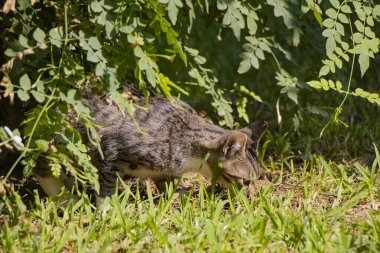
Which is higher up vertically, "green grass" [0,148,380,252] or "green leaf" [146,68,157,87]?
"green leaf" [146,68,157,87]

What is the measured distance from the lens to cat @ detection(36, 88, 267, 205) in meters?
6.47

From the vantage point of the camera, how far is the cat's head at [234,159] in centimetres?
642

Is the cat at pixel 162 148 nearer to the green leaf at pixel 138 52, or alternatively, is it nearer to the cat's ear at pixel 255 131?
the cat's ear at pixel 255 131

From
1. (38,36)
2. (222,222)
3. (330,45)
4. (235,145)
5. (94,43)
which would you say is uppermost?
(38,36)

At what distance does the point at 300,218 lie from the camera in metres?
5.53

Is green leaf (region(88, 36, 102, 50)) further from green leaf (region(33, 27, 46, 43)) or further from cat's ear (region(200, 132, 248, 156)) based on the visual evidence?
cat's ear (region(200, 132, 248, 156))

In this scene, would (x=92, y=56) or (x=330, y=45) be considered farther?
(x=330, y=45)

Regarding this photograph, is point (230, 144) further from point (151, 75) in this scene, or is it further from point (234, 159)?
point (151, 75)

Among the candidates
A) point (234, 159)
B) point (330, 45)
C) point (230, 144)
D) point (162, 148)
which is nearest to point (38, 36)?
point (162, 148)

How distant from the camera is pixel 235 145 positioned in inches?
254

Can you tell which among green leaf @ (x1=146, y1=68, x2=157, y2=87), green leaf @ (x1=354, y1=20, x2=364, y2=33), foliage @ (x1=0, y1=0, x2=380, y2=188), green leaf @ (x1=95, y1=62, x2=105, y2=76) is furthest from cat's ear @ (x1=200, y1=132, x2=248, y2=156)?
green leaf @ (x1=95, y1=62, x2=105, y2=76)

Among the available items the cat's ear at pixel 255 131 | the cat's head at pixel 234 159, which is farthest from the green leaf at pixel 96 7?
the cat's ear at pixel 255 131

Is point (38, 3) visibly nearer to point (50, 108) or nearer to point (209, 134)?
point (50, 108)

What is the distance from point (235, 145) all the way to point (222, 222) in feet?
3.58
